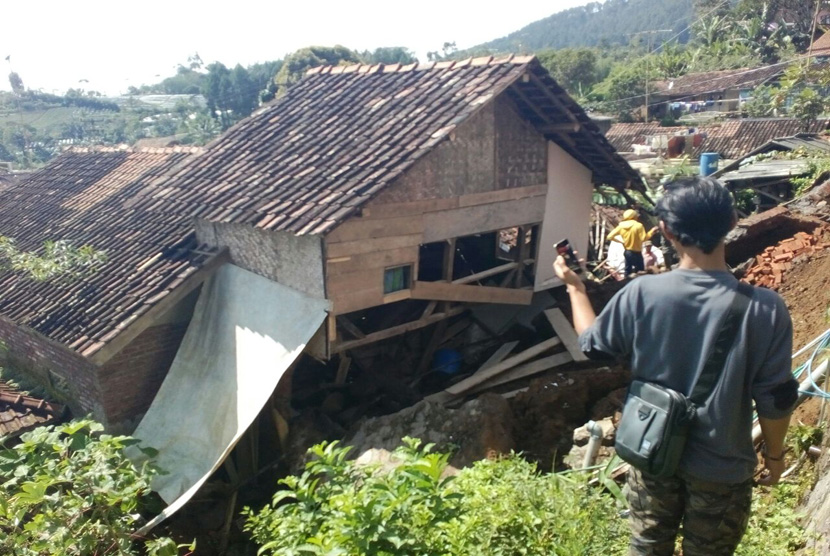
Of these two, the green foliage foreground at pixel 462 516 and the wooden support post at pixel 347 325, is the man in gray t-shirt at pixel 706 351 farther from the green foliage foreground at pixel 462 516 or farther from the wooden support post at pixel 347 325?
the wooden support post at pixel 347 325

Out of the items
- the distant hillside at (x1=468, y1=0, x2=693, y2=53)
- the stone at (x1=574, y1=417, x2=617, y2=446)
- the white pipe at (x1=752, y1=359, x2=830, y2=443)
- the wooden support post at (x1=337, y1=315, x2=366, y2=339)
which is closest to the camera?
the white pipe at (x1=752, y1=359, x2=830, y2=443)

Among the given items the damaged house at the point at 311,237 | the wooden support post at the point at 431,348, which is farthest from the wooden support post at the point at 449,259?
the wooden support post at the point at 431,348

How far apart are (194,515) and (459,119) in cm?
606

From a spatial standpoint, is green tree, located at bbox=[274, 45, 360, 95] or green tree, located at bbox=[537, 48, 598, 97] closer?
green tree, located at bbox=[274, 45, 360, 95]

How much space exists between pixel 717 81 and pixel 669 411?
46129mm

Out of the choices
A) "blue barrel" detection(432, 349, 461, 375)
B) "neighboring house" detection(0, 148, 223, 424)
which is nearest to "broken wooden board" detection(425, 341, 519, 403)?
"blue barrel" detection(432, 349, 461, 375)

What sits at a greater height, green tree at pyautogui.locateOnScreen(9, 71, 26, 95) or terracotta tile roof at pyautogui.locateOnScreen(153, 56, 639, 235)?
green tree at pyautogui.locateOnScreen(9, 71, 26, 95)

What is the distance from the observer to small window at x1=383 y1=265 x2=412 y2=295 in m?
7.81

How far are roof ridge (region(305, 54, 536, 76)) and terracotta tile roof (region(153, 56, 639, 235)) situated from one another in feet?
A: 0.07

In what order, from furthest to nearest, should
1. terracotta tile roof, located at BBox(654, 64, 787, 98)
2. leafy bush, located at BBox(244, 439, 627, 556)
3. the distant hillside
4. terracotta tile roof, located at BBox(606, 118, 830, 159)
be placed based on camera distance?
the distant hillside → terracotta tile roof, located at BBox(654, 64, 787, 98) → terracotta tile roof, located at BBox(606, 118, 830, 159) → leafy bush, located at BBox(244, 439, 627, 556)

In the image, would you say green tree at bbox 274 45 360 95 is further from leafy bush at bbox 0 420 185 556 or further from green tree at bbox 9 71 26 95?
green tree at bbox 9 71 26 95

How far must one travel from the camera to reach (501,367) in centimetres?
848

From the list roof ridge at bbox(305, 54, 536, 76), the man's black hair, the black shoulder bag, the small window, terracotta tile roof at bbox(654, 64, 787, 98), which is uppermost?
terracotta tile roof at bbox(654, 64, 787, 98)

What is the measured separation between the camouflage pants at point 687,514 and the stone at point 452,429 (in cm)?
367
